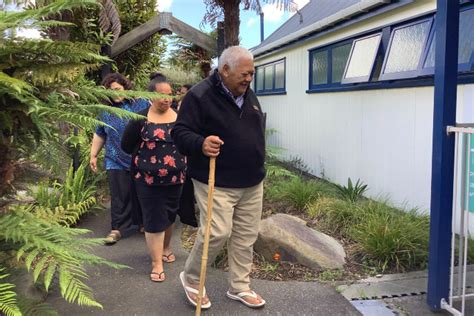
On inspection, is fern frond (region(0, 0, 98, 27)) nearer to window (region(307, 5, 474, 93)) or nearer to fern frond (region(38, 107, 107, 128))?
fern frond (region(38, 107, 107, 128))

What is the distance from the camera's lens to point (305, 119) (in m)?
10.1

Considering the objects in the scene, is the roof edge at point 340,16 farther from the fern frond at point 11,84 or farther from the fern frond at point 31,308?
the fern frond at point 31,308

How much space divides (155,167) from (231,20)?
4620mm

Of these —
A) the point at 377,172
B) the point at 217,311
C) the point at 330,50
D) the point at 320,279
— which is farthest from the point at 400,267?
the point at 330,50

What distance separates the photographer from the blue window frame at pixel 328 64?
843 cm

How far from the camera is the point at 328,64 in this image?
8992mm

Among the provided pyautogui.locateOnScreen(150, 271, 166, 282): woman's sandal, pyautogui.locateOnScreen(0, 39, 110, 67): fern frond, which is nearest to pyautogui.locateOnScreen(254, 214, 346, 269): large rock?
pyautogui.locateOnScreen(150, 271, 166, 282): woman's sandal

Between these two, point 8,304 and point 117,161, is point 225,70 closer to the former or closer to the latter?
point 8,304

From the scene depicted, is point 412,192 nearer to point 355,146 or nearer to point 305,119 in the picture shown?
point 355,146

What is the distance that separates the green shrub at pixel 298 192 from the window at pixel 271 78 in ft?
18.1

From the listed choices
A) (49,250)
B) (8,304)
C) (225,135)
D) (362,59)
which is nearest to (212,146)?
(225,135)

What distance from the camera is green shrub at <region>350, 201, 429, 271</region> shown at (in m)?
4.45

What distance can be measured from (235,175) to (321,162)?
6.01m

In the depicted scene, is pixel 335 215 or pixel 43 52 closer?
pixel 43 52
